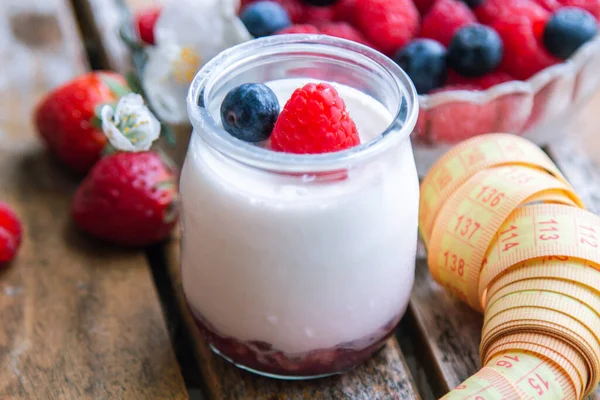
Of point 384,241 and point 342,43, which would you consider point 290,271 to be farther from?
point 342,43

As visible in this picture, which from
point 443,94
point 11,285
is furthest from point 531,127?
point 11,285

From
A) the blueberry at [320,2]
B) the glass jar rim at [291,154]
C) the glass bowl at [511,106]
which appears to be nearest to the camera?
the glass jar rim at [291,154]

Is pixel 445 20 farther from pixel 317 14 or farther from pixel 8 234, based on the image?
pixel 8 234

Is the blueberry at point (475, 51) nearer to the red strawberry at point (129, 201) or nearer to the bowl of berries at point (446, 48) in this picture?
the bowl of berries at point (446, 48)

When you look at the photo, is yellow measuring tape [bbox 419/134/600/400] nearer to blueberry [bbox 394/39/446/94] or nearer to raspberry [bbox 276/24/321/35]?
blueberry [bbox 394/39/446/94]

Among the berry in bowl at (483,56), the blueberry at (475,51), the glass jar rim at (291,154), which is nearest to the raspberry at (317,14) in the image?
the berry in bowl at (483,56)
